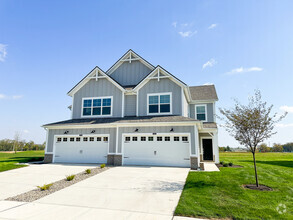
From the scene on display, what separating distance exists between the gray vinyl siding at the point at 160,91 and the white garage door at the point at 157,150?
253 centimetres

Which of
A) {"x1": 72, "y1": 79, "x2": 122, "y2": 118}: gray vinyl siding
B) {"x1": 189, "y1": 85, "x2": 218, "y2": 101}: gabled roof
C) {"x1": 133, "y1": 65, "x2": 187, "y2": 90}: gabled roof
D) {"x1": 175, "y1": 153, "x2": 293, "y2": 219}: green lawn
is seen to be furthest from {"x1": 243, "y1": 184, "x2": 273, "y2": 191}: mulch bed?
{"x1": 189, "y1": 85, "x2": 218, "y2": 101}: gabled roof

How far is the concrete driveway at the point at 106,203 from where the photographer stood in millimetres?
4814

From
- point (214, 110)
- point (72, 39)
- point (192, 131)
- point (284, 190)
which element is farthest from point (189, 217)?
point (214, 110)

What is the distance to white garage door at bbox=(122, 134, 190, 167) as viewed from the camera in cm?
1302

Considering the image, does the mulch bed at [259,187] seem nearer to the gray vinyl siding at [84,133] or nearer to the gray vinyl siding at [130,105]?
the gray vinyl siding at [84,133]

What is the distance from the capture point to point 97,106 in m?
16.9

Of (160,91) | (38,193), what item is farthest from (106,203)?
(160,91)

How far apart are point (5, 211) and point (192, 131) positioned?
1073 centimetres

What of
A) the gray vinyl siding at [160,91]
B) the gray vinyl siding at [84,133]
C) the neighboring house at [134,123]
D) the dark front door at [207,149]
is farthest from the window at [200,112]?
the gray vinyl siding at [84,133]

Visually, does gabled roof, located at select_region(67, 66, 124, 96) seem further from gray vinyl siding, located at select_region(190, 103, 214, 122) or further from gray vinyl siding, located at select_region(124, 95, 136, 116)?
gray vinyl siding, located at select_region(190, 103, 214, 122)

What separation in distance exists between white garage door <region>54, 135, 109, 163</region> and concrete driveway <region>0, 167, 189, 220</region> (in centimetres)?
657

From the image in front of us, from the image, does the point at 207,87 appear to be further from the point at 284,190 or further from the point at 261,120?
the point at 284,190

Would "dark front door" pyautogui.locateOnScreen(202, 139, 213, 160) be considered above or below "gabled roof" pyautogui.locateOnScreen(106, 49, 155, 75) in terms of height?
below

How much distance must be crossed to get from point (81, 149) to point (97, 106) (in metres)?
4.20
